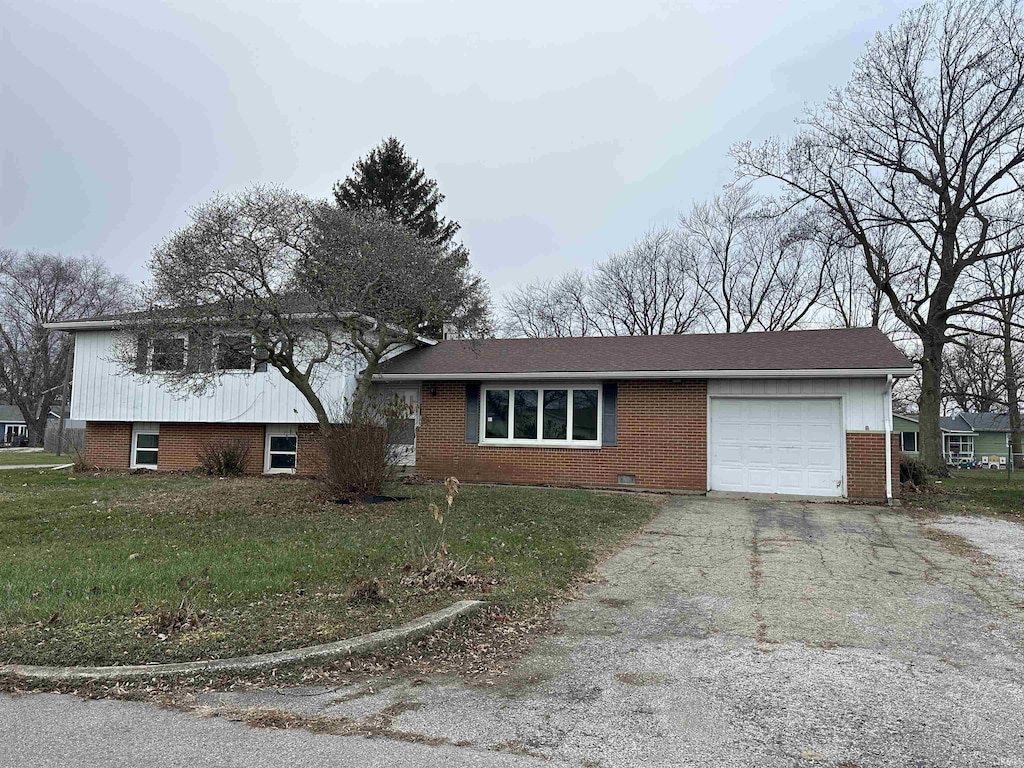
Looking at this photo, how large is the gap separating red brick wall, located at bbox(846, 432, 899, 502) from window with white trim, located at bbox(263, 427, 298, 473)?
40.3ft

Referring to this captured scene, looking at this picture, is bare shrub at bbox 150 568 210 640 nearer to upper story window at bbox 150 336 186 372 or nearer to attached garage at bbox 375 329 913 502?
upper story window at bbox 150 336 186 372

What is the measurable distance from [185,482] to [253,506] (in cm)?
463

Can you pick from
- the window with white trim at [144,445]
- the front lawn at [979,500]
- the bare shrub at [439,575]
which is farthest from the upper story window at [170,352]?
the front lawn at [979,500]

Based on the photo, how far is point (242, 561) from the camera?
6.70 m

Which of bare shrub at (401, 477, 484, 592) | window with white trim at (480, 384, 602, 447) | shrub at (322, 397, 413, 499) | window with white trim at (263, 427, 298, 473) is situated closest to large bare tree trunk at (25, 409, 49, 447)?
window with white trim at (263, 427, 298, 473)

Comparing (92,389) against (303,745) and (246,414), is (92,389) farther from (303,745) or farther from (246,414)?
(303,745)

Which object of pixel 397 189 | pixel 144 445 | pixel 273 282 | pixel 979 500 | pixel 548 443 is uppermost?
pixel 397 189

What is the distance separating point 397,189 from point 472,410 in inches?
877

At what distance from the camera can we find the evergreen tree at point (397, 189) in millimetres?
34281

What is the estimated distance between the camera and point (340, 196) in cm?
3438

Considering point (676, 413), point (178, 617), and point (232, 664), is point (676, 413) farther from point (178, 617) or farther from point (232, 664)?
point (232, 664)

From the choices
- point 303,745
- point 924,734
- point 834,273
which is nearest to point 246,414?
point 303,745

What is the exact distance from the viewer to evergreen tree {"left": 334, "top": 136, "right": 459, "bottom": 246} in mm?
34281

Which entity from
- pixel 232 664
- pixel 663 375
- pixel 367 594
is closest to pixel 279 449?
pixel 663 375
